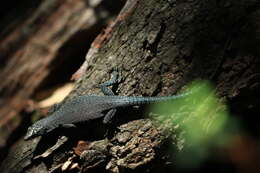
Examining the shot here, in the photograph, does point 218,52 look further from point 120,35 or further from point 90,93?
point 90,93

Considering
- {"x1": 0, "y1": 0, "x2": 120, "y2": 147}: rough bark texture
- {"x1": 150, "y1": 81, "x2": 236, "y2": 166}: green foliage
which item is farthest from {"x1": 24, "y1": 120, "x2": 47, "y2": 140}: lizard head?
{"x1": 0, "y1": 0, "x2": 120, "y2": 147}: rough bark texture

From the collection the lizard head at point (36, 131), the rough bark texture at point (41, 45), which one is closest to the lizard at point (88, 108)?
the lizard head at point (36, 131)

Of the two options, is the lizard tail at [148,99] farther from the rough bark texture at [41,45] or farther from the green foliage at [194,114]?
the rough bark texture at [41,45]

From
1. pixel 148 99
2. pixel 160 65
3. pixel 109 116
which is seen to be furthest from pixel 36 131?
pixel 160 65

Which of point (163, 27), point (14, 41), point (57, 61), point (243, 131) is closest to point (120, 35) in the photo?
point (163, 27)

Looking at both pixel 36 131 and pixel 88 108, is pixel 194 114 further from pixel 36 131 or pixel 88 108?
pixel 36 131
